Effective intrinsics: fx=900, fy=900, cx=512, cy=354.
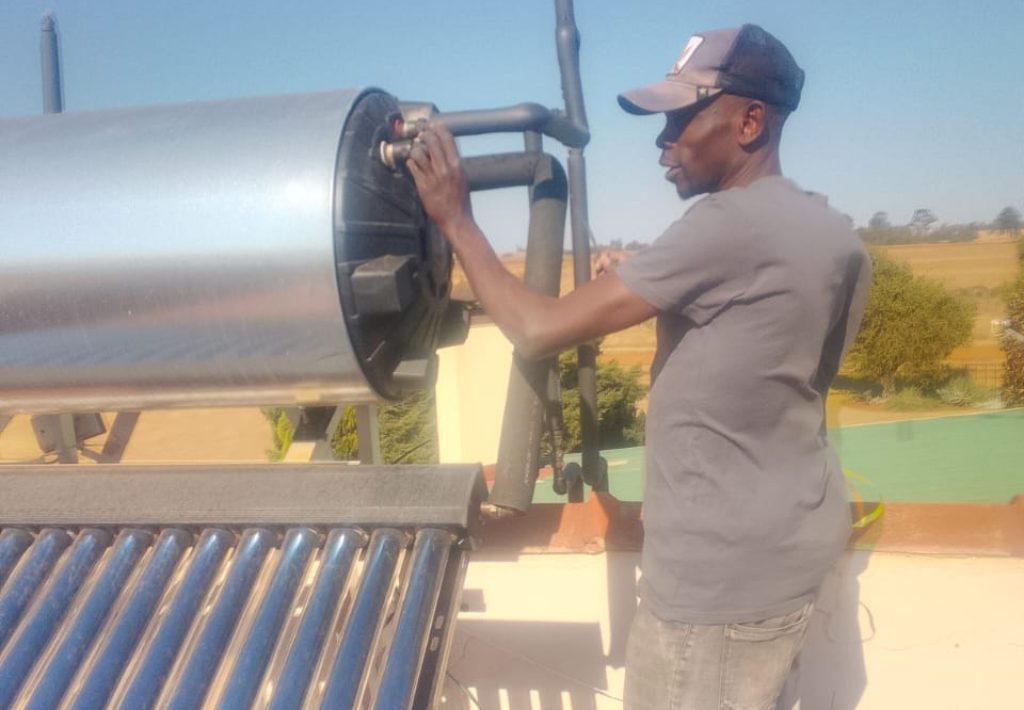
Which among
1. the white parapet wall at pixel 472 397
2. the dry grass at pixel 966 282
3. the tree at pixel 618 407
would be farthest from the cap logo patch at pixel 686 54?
the dry grass at pixel 966 282

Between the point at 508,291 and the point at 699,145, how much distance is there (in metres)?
0.42

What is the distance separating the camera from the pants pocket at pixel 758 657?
1.53 m

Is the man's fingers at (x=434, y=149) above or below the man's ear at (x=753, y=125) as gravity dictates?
below

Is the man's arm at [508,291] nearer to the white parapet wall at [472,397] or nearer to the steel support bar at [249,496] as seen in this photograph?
the steel support bar at [249,496]

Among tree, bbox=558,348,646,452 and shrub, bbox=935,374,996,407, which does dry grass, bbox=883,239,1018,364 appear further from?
tree, bbox=558,348,646,452

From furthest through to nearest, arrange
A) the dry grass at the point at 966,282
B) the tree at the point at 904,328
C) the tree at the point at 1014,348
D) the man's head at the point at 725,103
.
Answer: the dry grass at the point at 966,282
the tree at the point at 904,328
the tree at the point at 1014,348
the man's head at the point at 725,103

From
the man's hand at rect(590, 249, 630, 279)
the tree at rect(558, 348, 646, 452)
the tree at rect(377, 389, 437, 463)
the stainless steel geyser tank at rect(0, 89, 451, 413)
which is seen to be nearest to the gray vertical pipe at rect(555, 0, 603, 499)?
the man's hand at rect(590, 249, 630, 279)

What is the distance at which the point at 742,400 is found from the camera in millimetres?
1472

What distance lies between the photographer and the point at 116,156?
1.56 meters

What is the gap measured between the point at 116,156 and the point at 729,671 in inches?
54.3

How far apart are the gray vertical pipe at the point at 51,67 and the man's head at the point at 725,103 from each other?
1503 mm

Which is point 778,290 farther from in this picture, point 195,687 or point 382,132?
point 195,687

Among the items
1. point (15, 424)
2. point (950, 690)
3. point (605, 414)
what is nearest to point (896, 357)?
point (605, 414)

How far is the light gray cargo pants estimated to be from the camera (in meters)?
1.53
